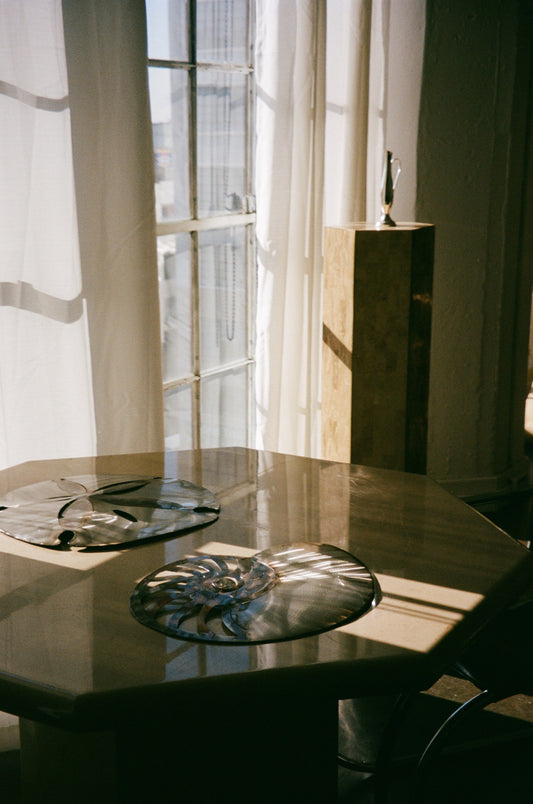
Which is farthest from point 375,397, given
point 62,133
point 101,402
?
point 62,133

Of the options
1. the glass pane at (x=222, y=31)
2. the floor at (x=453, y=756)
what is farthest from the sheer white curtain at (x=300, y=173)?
the floor at (x=453, y=756)

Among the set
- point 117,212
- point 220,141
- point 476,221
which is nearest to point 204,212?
point 220,141

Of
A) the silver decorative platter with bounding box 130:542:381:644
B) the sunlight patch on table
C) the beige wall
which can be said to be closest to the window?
the beige wall

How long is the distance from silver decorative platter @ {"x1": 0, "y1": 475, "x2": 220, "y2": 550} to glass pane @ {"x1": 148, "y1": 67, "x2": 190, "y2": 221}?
142cm

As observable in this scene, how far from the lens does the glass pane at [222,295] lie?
A: 3234 mm

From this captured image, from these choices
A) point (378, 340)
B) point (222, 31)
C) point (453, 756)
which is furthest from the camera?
point (222, 31)

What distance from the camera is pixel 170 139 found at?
295 centimetres

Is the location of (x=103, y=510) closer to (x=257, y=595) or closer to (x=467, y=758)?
(x=257, y=595)

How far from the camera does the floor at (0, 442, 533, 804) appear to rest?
2.07 m

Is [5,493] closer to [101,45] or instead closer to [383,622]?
[383,622]

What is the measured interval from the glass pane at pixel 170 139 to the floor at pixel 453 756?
163cm

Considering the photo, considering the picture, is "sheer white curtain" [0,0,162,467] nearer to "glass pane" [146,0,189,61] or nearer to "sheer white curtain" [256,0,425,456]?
"glass pane" [146,0,189,61]

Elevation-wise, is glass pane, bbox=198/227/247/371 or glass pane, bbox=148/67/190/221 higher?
glass pane, bbox=148/67/190/221

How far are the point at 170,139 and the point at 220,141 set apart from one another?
0.84 feet
